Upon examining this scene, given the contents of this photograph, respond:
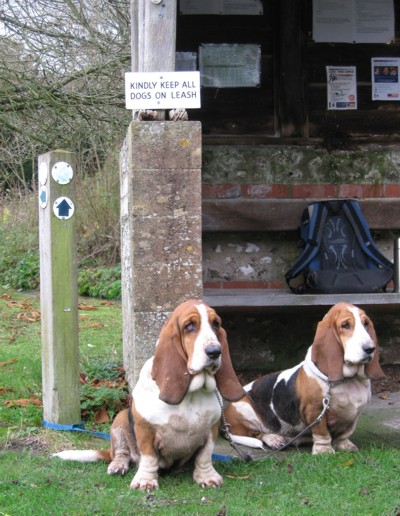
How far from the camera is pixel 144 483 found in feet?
14.0

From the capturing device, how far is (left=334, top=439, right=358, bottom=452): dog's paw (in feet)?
16.5

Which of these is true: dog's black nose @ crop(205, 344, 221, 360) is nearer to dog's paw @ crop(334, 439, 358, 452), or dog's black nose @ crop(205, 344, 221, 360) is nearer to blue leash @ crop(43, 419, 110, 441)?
dog's paw @ crop(334, 439, 358, 452)

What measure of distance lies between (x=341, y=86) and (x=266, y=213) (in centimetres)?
153

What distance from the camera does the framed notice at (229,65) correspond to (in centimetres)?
745

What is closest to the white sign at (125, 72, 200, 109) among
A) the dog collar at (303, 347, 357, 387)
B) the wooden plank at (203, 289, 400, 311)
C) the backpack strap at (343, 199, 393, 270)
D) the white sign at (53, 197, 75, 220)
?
the white sign at (53, 197, 75, 220)

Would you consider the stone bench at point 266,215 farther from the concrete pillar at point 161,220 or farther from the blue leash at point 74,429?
the blue leash at point 74,429

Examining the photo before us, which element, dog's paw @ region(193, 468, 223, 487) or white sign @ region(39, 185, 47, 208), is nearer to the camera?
dog's paw @ region(193, 468, 223, 487)

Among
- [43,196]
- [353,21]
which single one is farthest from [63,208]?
[353,21]

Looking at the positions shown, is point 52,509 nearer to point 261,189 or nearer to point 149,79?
point 149,79

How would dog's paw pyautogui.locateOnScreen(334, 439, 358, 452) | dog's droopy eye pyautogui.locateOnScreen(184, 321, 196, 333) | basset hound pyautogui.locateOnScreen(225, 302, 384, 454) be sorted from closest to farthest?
dog's droopy eye pyautogui.locateOnScreen(184, 321, 196, 333) → basset hound pyautogui.locateOnScreen(225, 302, 384, 454) → dog's paw pyautogui.locateOnScreen(334, 439, 358, 452)

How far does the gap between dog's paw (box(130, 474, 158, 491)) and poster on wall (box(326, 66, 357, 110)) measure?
4.52 metres

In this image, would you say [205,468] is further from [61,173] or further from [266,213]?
[266,213]

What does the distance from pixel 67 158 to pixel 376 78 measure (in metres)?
3.60

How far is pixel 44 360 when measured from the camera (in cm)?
567
